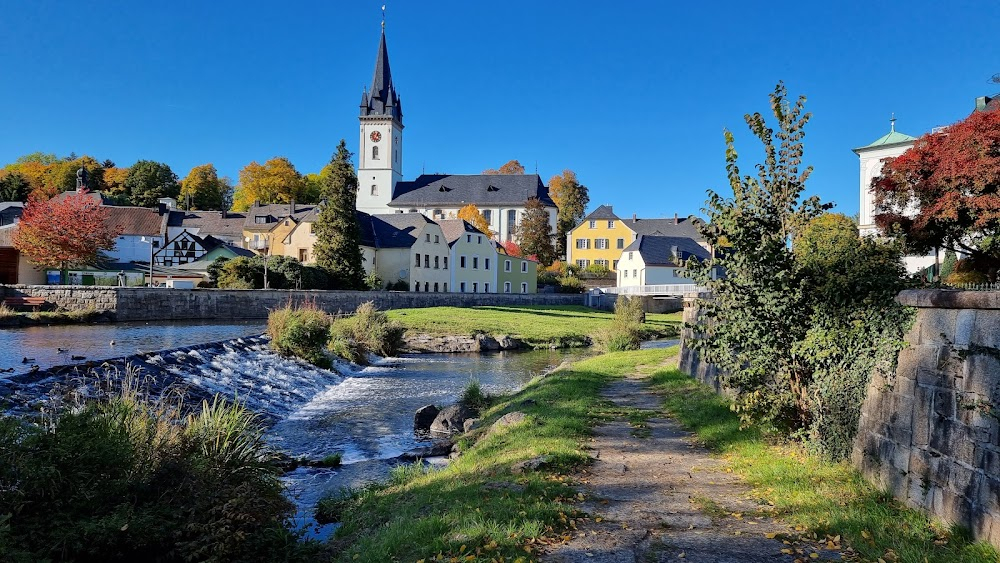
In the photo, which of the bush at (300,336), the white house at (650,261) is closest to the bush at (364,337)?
the bush at (300,336)

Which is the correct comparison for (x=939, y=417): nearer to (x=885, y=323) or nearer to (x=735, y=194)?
(x=885, y=323)

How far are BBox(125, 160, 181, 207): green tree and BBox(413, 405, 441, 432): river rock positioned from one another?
96811mm

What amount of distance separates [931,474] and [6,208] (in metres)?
Answer: 86.1

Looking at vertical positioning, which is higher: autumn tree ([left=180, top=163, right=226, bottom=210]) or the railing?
autumn tree ([left=180, top=163, right=226, bottom=210])

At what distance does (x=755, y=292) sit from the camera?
26.2 ft

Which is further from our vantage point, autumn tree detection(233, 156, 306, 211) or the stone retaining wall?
autumn tree detection(233, 156, 306, 211)

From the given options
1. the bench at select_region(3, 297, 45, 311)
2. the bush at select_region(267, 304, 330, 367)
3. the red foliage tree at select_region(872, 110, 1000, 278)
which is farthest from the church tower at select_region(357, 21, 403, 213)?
the red foliage tree at select_region(872, 110, 1000, 278)

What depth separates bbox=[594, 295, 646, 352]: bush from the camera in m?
25.8

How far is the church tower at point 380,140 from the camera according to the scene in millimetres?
98156

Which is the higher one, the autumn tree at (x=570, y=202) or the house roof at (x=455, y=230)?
the autumn tree at (x=570, y=202)

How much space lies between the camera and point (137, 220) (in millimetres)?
65312

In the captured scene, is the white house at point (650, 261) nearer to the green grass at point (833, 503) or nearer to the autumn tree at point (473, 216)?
the autumn tree at point (473, 216)

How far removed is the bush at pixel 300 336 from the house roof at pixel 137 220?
4905cm

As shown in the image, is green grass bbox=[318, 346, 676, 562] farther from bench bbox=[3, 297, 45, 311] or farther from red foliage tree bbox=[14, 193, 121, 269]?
red foliage tree bbox=[14, 193, 121, 269]
